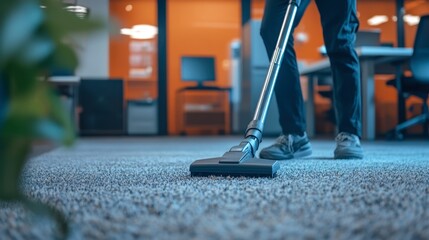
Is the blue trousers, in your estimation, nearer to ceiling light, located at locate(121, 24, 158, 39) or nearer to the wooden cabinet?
the wooden cabinet

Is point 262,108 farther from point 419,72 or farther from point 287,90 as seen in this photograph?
point 419,72

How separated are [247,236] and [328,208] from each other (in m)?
0.17

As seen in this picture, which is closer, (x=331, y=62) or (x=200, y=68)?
(x=331, y=62)

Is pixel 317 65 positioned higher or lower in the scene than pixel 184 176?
higher

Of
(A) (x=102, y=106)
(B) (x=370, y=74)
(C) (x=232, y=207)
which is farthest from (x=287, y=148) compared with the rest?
(A) (x=102, y=106)

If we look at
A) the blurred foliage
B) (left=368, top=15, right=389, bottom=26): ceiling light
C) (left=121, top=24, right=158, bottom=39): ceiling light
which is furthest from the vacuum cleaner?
(left=368, top=15, right=389, bottom=26): ceiling light

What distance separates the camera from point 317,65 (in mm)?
3402

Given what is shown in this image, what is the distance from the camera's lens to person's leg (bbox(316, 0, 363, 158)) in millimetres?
1277

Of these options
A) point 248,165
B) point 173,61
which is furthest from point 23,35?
point 173,61

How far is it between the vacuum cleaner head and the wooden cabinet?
14.3 ft

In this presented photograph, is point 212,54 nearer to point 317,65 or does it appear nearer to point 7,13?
point 317,65

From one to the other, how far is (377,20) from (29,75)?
604cm

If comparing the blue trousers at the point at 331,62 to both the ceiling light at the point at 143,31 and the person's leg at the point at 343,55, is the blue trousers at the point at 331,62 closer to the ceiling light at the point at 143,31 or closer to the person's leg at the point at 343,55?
the person's leg at the point at 343,55

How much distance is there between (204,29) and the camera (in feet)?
20.2
